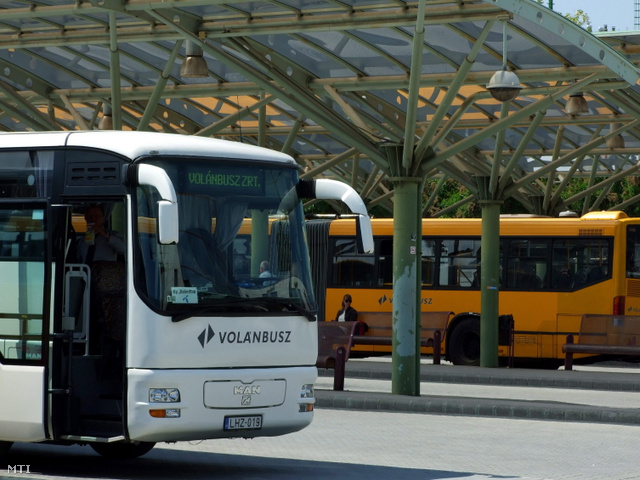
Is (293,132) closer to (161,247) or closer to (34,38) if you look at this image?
(34,38)

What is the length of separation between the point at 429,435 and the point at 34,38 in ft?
33.5

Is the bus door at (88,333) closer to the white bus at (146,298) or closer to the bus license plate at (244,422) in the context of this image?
the white bus at (146,298)

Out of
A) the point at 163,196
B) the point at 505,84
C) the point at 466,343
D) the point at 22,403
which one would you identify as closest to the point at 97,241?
the point at 163,196

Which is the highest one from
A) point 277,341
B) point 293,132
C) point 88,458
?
point 293,132

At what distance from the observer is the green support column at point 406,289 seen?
17.8m

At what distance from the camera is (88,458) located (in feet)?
40.4

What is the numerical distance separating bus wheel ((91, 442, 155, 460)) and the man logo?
1871 mm

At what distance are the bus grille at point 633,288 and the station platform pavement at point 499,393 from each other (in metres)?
1.88

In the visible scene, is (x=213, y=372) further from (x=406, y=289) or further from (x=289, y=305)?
(x=406, y=289)

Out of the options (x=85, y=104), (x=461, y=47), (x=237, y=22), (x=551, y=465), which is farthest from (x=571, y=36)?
(x=85, y=104)

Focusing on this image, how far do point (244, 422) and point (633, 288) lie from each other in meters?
16.5

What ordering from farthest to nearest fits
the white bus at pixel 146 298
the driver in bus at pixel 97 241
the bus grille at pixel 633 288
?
the bus grille at pixel 633 288 → the driver in bus at pixel 97 241 → the white bus at pixel 146 298

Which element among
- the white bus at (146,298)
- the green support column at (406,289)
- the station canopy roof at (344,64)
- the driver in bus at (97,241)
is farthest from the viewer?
the station canopy roof at (344,64)

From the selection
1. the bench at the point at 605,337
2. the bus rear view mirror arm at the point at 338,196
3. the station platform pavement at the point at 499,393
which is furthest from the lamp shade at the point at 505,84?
the bench at the point at 605,337
